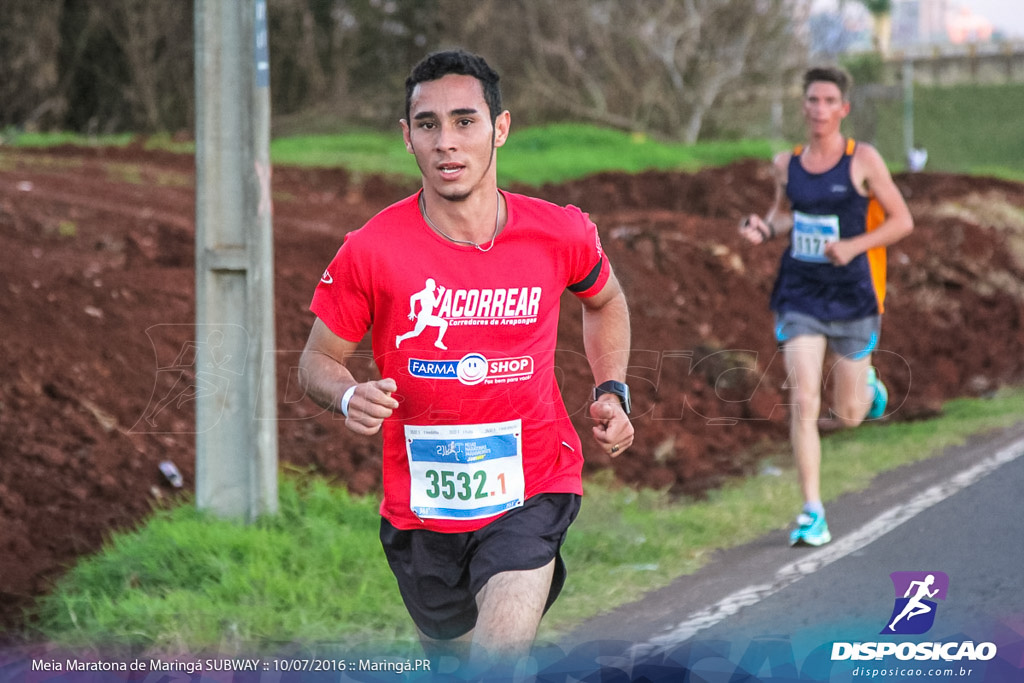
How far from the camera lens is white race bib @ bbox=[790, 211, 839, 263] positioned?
7.23m

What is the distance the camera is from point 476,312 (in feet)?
12.8

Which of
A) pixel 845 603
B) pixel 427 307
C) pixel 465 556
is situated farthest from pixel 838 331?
pixel 427 307

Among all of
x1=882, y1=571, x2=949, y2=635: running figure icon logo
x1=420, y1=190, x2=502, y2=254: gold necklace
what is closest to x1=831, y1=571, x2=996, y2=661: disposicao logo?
x1=882, y1=571, x2=949, y2=635: running figure icon logo

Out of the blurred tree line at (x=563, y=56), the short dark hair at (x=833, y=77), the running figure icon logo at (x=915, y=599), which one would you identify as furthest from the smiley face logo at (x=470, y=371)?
the blurred tree line at (x=563, y=56)

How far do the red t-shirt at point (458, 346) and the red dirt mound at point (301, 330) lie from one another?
Result: 2742 mm

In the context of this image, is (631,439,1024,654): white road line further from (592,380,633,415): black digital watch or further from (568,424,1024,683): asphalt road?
(592,380,633,415): black digital watch

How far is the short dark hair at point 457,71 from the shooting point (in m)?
3.98

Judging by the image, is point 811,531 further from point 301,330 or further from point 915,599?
point 301,330

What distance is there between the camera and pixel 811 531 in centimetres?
683

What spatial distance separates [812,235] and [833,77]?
2.81ft

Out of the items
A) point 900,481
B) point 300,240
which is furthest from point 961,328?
point 300,240

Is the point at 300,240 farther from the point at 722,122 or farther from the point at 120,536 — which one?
the point at 722,122

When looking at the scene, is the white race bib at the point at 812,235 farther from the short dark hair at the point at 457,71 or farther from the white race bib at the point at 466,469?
the white race bib at the point at 466,469

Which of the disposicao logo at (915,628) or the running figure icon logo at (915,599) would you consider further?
the running figure icon logo at (915,599)
